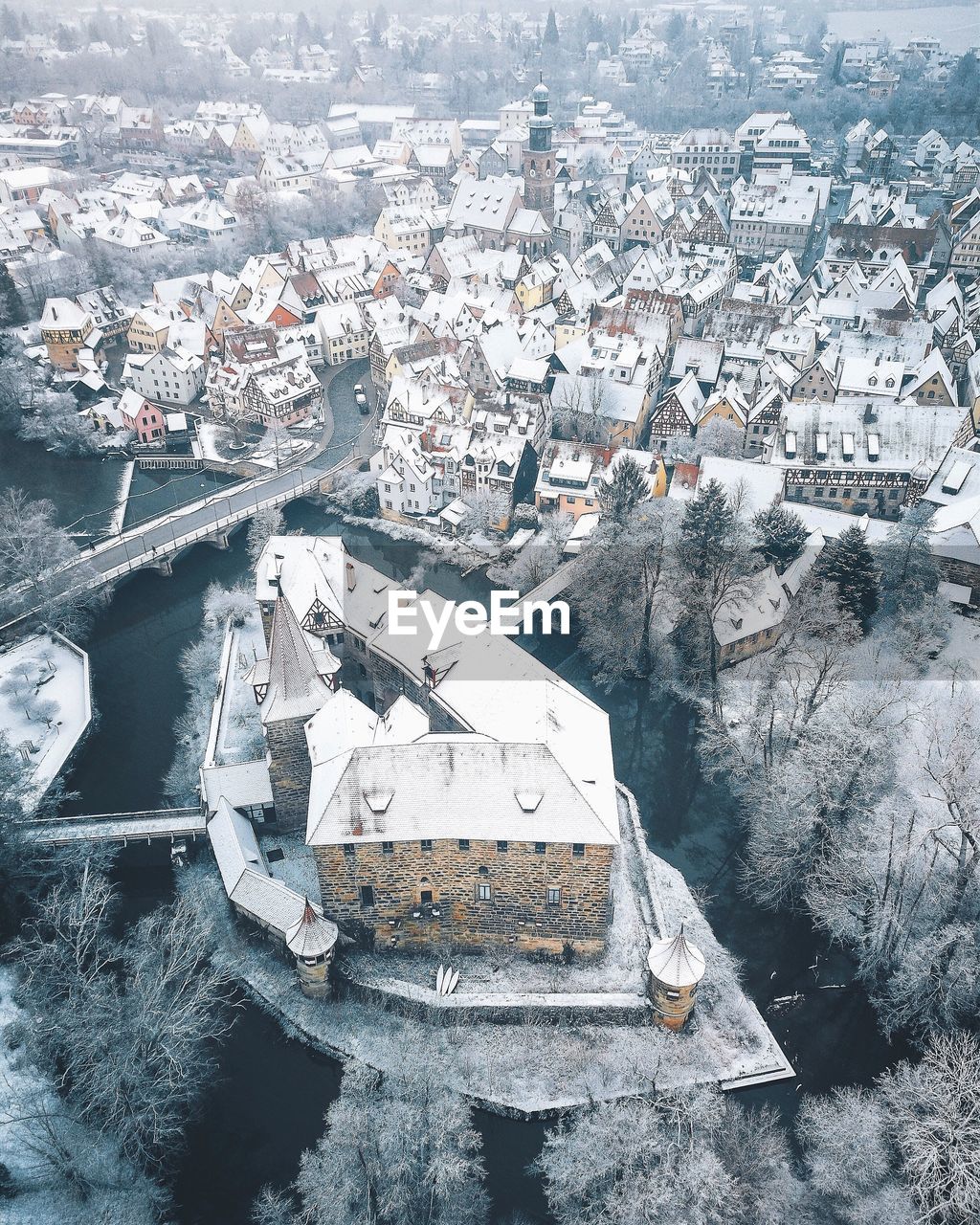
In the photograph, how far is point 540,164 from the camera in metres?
133

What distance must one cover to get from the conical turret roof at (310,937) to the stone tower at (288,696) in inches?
349

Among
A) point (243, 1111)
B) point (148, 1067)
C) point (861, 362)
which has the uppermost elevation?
point (861, 362)

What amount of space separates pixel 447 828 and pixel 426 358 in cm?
6634

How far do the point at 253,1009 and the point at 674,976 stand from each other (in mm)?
19029

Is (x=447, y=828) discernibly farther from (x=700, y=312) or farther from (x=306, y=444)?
(x=700, y=312)

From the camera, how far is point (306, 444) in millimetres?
91438

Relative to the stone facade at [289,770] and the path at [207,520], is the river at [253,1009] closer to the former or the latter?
the path at [207,520]

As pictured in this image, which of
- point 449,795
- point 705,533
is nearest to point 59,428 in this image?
point 705,533

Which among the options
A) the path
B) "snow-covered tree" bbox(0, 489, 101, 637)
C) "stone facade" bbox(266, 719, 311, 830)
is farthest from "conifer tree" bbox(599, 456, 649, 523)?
"snow-covered tree" bbox(0, 489, 101, 637)

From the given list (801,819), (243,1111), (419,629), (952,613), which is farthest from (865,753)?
(243,1111)

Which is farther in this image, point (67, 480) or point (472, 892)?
point (67, 480)

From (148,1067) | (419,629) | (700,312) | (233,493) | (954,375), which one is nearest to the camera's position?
(148,1067)

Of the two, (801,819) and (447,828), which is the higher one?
(447,828)
